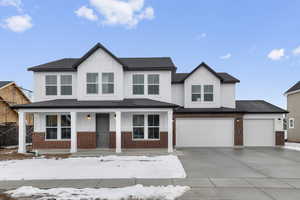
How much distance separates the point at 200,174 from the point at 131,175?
2676 mm

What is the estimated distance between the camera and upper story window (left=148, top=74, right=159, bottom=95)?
1505 centimetres

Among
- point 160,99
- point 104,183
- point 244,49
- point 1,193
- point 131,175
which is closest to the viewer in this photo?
point 1,193

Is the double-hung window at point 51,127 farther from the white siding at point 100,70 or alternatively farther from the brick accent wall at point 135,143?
the brick accent wall at point 135,143

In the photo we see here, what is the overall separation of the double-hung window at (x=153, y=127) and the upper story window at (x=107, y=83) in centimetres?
334

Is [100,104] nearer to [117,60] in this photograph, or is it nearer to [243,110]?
[117,60]

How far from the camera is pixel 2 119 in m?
24.1

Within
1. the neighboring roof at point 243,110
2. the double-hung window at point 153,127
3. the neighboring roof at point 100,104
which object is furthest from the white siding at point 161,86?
the neighboring roof at point 243,110

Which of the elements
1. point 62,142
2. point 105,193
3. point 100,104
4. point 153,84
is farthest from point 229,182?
point 62,142

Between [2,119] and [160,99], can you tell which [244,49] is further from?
[2,119]

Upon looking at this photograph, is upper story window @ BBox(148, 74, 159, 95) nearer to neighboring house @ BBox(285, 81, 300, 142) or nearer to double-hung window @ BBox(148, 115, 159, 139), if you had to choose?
double-hung window @ BBox(148, 115, 159, 139)

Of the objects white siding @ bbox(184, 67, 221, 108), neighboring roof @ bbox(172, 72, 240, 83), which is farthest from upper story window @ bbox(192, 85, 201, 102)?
neighboring roof @ bbox(172, 72, 240, 83)

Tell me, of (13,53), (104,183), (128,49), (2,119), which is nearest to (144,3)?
(128,49)

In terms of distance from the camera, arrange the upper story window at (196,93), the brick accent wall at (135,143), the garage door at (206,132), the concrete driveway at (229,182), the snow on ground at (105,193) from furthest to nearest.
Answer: the upper story window at (196,93) → the garage door at (206,132) → the brick accent wall at (135,143) → the concrete driveway at (229,182) → the snow on ground at (105,193)

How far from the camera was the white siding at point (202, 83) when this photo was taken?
54.7 feet
